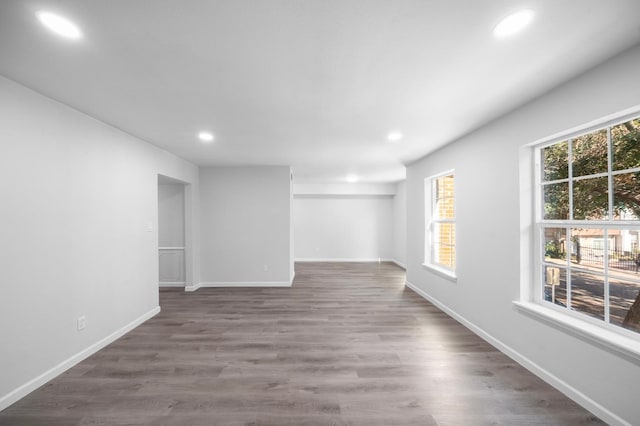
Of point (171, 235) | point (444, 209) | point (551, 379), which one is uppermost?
A: point (444, 209)

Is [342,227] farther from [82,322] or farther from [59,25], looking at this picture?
[59,25]

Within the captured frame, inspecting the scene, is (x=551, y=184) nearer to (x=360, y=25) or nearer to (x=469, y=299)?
(x=469, y=299)

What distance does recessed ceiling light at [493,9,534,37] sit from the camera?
1.35 m

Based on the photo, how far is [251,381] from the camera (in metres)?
2.23

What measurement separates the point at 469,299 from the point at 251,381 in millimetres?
2710

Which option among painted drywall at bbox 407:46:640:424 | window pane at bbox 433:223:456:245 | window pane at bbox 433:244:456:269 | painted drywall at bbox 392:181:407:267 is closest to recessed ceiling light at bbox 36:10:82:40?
painted drywall at bbox 407:46:640:424

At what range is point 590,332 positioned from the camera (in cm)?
185

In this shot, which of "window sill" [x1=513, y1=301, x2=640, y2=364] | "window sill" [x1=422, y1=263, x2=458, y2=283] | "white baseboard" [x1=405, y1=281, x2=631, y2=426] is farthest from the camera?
"window sill" [x1=422, y1=263, x2=458, y2=283]

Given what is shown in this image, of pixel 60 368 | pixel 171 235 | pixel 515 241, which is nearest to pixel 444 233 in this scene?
pixel 515 241

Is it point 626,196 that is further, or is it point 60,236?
point 60,236

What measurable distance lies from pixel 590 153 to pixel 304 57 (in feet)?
7.55

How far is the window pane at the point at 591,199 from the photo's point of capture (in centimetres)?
196

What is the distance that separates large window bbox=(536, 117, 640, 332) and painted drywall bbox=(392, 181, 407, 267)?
16.9 feet

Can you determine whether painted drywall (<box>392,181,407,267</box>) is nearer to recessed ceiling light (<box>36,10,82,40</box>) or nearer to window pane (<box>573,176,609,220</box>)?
window pane (<box>573,176,609,220</box>)
